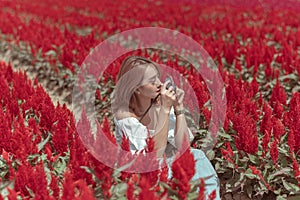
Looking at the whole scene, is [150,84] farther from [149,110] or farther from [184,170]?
[184,170]

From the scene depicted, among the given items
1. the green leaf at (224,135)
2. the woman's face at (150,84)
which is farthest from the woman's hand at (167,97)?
the green leaf at (224,135)

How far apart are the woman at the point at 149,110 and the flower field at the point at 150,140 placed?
194 mm

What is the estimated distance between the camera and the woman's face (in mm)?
3045

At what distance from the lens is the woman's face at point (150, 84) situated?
3045mm

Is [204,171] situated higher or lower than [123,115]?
lower

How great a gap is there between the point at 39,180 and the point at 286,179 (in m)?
1.67

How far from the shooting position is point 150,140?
93.5 inches

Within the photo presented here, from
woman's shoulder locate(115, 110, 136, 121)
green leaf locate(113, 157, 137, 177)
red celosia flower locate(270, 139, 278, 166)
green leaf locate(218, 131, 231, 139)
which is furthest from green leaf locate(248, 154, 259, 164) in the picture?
green leaf locate(113, 157, 137, 177)

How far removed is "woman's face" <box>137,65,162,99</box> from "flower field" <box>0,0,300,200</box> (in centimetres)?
46

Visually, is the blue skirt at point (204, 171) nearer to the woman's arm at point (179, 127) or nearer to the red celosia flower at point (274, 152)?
the woman's arm at point (179, 127)

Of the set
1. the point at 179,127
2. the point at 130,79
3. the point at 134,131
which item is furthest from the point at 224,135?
the point at 130,79

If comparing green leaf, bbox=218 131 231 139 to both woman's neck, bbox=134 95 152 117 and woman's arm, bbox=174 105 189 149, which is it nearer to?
woman's arm, bbox=174 105 189 149

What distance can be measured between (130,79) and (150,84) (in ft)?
0.49

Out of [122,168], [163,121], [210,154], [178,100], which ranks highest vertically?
[178,100]
